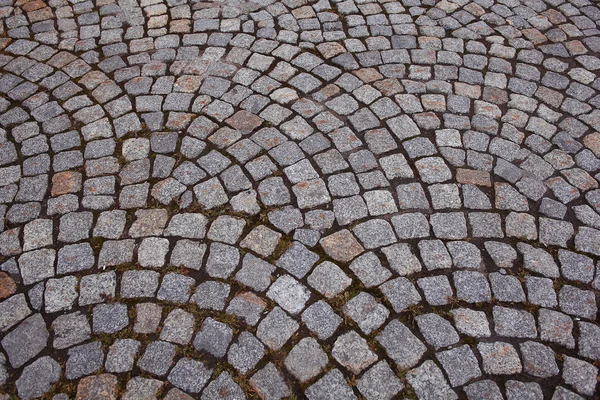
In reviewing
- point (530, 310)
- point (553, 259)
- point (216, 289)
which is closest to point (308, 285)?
point (216, 289)

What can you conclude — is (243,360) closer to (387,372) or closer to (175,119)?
(387,372)

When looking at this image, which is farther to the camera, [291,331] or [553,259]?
[553,259]

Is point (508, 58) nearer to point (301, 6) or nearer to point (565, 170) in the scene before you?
point (565, 170)

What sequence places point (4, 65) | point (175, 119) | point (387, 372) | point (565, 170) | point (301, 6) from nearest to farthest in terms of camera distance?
point (387, 372) < point (565, 170) < point (175, 119) < point (4, 65) < point (301, 6)

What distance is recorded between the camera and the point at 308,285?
11.0 feet

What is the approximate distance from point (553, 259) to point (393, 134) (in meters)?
1.59

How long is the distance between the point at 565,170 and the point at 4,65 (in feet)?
17.1

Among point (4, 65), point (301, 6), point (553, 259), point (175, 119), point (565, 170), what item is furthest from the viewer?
point (301, 6)

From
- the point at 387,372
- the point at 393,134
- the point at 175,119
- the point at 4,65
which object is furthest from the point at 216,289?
the point at 4,65

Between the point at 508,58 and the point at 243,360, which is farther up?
the point at 508,58

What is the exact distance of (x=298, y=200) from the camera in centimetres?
380

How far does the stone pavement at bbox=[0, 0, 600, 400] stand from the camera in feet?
9.94

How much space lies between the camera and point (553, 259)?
11.6 ft

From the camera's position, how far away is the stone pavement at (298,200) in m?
3.03
